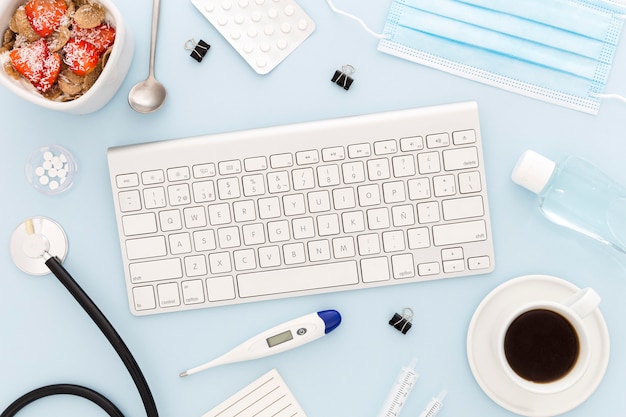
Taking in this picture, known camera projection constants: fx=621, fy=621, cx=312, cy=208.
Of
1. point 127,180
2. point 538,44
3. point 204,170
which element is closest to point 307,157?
point 204,170

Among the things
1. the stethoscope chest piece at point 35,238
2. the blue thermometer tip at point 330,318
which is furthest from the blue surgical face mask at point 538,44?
the stethoscope chest piece at point 35,238

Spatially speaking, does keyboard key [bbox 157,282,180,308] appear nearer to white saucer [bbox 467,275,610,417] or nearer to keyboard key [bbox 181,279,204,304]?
keyboard key [bbox 181,279,204,304]

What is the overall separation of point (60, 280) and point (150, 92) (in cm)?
27

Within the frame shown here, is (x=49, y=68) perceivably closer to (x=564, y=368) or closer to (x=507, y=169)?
(x=507, y=169)

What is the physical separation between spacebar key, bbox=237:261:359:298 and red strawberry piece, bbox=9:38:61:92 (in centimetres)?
33

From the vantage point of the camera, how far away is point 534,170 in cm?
77

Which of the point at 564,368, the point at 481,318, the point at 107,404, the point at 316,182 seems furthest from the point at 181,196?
the point at 564,368

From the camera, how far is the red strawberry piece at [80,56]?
730mm

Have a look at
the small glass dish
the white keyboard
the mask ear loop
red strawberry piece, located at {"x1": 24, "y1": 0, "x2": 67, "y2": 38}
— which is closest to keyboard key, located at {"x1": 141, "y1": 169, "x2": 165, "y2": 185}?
the white keyboard

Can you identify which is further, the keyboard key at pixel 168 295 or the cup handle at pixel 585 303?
the keyboard key at pixel 168 295

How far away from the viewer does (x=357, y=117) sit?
80 cm

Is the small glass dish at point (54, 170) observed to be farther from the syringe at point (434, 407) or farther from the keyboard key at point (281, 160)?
the syringe at point (434, 407)

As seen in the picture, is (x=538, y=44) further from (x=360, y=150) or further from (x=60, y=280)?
(x=60, y=280)

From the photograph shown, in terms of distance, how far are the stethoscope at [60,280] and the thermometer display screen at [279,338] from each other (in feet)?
0.55
